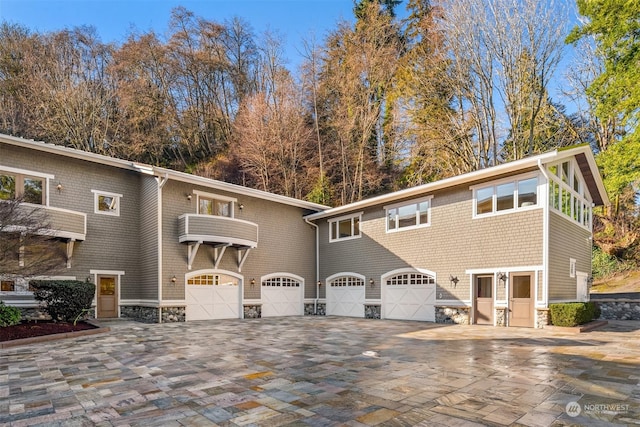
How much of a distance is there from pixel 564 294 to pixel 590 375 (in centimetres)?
690

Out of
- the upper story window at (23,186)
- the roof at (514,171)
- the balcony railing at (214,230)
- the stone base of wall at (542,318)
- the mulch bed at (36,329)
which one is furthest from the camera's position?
the balcony railing at (214,230)

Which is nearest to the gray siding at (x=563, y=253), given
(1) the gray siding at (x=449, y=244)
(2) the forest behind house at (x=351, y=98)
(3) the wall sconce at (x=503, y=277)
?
(1) the gray siding at (x=449, y=244)

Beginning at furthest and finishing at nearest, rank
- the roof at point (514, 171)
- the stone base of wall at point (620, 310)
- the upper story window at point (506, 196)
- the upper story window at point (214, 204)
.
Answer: the upper story window at point (214, 204)
the stone base of wall at point (620, 310)
the upper story window at point (506, 196)
the roof at point (514, 171)

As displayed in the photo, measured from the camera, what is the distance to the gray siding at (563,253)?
34.8 feet

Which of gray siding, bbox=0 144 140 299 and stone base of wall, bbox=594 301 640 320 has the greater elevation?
gray siding, bbox=0 144 140 299

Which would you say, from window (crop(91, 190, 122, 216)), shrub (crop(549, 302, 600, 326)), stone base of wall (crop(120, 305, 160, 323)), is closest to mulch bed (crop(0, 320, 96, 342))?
stone base of wall (crop(120, 305, 160, 323))

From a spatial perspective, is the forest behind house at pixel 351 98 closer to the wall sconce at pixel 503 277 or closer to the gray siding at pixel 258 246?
the gray siding at pixel 258 246

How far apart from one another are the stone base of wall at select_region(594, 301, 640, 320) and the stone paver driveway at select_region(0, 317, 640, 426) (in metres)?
5.58

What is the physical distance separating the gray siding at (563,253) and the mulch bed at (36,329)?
12.9 meters

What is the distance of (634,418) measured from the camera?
3.82 meters

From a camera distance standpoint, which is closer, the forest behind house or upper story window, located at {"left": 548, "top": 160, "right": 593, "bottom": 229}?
upper story window, located at {"left": 548, "top": 160, "right": 593, "bottom": 229}

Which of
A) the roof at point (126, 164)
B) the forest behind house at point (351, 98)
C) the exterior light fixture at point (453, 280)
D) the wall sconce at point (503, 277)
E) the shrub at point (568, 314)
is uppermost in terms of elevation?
the forest behind house at point (351, 98)

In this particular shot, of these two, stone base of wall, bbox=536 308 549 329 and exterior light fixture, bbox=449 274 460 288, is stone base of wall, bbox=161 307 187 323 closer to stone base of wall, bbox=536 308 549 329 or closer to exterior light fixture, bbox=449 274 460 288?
exterior light fixture, bbox=449 274 460 288

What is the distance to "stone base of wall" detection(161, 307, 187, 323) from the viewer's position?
41.1 feet
